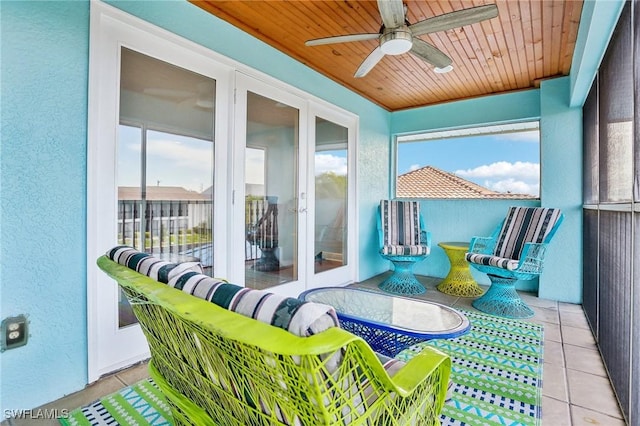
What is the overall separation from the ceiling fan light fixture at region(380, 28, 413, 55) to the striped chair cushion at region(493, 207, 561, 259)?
2.25 metres

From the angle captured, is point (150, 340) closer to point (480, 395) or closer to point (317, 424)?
point (317, 424)

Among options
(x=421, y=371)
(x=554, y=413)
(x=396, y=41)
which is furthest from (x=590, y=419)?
(x=396, y=41)

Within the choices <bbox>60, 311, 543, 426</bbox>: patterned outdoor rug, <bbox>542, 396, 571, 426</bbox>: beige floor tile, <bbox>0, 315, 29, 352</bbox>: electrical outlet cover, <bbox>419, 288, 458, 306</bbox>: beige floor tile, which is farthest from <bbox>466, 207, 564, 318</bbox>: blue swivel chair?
<bbox>0, 315, 29, 352</bbox>: electrical outlet cover

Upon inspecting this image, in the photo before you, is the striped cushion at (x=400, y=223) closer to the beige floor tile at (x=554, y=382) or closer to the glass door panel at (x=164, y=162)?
the beige floor tile at (x=554, y=382)

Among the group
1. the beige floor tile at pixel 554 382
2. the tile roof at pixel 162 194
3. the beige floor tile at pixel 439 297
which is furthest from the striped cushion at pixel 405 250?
the tile roof at pixel 162 194

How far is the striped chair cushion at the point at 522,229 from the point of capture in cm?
319

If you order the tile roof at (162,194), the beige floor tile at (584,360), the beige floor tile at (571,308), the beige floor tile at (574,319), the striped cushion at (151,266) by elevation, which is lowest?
the beige floor tile at (584,360)

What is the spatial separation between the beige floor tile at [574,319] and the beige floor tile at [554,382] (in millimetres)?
978

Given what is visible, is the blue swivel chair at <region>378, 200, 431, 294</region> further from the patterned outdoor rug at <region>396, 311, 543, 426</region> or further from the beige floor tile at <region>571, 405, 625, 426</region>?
the beige floor tile at <region>571, 405, 625, 426</region>

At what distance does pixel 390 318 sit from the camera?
196 cm

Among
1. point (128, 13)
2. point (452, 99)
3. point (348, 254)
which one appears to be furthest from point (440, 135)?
point (128, 13)

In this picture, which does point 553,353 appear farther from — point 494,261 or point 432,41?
point 432,41

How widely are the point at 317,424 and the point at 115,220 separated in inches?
70.5

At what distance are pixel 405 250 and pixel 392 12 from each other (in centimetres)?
248
